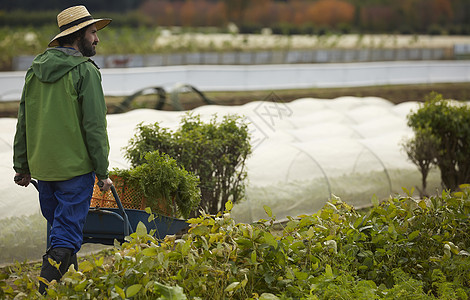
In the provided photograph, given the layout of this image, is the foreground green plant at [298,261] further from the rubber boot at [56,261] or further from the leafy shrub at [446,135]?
the leafy shrub at [446,135]

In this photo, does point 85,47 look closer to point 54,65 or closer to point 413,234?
point 54,65

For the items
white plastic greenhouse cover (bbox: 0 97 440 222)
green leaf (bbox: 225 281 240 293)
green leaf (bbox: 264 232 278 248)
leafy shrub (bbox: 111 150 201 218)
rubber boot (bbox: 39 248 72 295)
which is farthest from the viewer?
white plastic greenhouse cover (bbox: 0 97 440 222)

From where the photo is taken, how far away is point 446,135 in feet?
27.5

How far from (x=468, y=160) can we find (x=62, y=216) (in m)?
6.02

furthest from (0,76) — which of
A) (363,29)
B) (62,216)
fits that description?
(363,29)

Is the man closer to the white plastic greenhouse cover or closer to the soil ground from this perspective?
the white plastic greenhouse cover

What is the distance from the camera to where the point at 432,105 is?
834 cm

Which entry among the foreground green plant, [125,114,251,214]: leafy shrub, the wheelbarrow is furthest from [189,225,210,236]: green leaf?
[125,114,251,214]: leafy shrub

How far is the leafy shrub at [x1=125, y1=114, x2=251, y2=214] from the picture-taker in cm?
599

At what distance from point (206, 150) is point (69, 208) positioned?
7.23ft

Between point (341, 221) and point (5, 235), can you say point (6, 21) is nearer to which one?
point (5, 235)

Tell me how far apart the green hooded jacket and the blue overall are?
7cm

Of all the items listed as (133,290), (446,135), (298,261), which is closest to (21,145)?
(133,290)

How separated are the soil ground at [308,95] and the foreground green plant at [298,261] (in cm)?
1123
